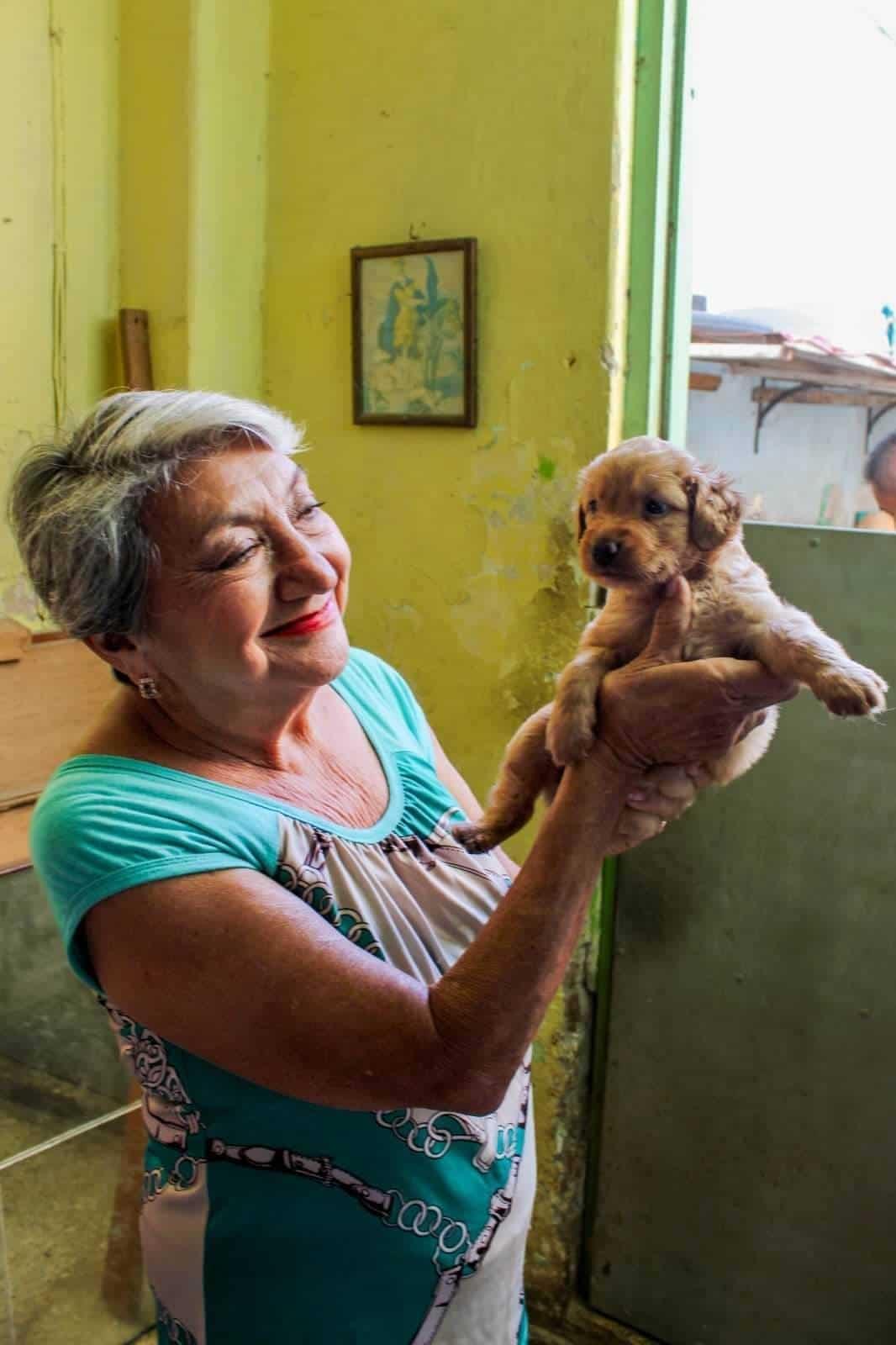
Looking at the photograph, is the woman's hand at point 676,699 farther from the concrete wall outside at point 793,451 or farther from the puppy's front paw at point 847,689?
the concrete wall outside at point 793,451

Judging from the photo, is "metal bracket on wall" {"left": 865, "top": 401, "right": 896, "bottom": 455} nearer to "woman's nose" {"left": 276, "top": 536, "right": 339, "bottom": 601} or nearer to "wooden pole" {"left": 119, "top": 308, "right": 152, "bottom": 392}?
"wooden pole" {"left": 119, "top": 308, "right": 152, "bottom": 392}

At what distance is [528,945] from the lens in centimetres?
113

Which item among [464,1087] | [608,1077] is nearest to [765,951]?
[608,1077]

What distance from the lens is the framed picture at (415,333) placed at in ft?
7.70

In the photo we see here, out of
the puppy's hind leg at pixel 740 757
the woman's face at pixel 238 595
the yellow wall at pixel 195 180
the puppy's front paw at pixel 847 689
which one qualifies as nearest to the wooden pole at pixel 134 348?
the yellow wall at pixel 195 180

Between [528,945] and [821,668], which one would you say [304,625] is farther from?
[821,668]

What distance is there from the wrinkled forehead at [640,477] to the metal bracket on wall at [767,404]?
204 cm

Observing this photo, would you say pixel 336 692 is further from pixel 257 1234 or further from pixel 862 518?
pixel 862 518

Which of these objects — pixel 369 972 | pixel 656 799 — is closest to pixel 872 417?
pixel 656 799

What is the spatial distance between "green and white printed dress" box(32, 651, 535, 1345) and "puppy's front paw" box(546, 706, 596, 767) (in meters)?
0.27

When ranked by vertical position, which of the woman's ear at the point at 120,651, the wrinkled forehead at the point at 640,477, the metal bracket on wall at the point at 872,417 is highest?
the metal bracket on wall at the point at 872,417

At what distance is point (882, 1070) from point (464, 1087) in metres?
1.40

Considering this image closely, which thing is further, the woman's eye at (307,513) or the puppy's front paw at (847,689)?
the woman's eye at (307,513)

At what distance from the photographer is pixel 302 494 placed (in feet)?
4.50
